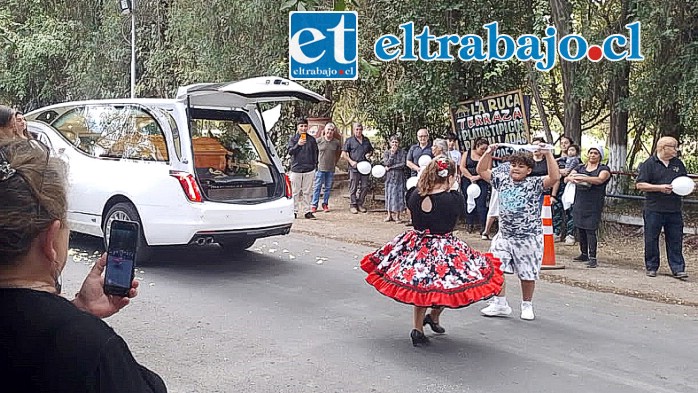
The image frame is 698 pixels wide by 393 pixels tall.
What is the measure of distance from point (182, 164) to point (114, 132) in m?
1.23

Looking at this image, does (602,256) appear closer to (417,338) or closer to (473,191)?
(473,191)

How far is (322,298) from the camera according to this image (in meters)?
7.23

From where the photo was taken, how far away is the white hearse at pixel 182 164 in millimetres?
7766

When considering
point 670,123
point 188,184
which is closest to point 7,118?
point 188,184

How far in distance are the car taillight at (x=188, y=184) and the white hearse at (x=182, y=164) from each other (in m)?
0.01

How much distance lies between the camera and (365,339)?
5887 millimetres

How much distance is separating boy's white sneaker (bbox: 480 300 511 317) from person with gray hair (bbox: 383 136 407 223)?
6.60 meters

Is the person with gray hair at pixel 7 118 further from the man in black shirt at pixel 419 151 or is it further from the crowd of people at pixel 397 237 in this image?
the man in black shirt at pixel 419 151

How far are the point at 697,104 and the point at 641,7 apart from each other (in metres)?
1.64

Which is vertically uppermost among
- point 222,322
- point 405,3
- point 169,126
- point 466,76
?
point 405,3

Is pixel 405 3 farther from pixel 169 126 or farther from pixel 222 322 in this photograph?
pixel 222 322

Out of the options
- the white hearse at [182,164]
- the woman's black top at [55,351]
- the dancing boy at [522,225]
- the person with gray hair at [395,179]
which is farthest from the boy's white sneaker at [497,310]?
the person with gray hair at [395,179]

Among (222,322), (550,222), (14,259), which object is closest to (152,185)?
(222,322)

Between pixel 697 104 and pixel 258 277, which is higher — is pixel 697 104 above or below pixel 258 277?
above
